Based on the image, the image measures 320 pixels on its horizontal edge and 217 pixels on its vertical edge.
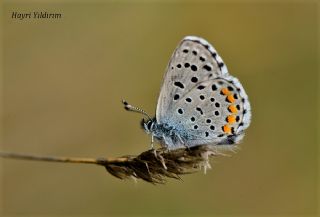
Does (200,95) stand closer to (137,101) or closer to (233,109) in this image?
(233,109)

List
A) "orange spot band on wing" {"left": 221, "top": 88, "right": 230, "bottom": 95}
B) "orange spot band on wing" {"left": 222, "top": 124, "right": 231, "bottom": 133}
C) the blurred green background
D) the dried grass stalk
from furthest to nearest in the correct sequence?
the blurred green background → "orange spot band on wing" {"left": 221, "top": 88, "right": 230, "bottom": 95} → "orange spot band on wing" {"left": 222, "top": 124, "right": 231, "bottom": 133} → the dried grass stalk

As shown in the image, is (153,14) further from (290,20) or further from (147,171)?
(147,171)

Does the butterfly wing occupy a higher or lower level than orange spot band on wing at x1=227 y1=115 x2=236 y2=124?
higher

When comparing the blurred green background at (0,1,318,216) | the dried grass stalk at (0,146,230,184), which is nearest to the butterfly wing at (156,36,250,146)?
the dried grass stalk at (0,146,230,184)

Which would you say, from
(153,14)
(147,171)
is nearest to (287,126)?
(153,14)

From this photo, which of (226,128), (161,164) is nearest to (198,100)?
(226,128)

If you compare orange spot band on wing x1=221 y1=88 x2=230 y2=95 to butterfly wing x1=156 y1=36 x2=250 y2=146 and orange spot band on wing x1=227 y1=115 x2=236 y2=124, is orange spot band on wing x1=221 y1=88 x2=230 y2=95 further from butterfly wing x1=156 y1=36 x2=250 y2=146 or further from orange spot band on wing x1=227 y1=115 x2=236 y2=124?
orange spot band on wing x1=227 y1=115 x2=236 y2=124

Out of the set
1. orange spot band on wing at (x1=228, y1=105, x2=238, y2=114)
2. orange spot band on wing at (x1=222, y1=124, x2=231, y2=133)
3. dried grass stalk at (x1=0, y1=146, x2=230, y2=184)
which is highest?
orange spot band on wing at (x1=228, y1=105, x2=238, y2=114)
